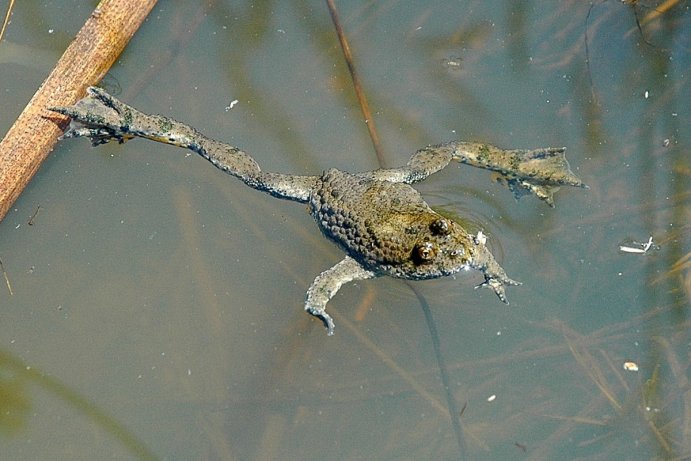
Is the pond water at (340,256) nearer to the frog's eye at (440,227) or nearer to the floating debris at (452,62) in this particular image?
the floating debris at (452,62)

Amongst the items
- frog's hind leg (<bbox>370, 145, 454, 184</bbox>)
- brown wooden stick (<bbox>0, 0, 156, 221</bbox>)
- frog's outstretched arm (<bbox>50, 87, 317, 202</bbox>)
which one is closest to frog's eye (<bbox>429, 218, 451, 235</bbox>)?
frog's hind leg (<bbox>370, 145, 454, 184</bbox>)

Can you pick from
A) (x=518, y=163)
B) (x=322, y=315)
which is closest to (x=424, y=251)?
(x=322, y=315)

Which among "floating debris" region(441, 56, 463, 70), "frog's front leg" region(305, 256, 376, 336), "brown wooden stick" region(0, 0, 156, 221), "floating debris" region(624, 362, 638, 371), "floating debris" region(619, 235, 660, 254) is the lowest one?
"floating debris" region(624, 362, 638, 371)

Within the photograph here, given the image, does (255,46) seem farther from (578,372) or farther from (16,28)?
(578,372)

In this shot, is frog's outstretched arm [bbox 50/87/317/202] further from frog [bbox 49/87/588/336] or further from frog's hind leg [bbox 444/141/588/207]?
frog's hind leg [bbox 444/141/588/207]

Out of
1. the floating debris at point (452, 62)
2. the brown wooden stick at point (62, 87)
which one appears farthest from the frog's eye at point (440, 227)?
the brown wooden stick at point (62, 87)

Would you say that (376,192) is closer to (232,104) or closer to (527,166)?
(527,166)
